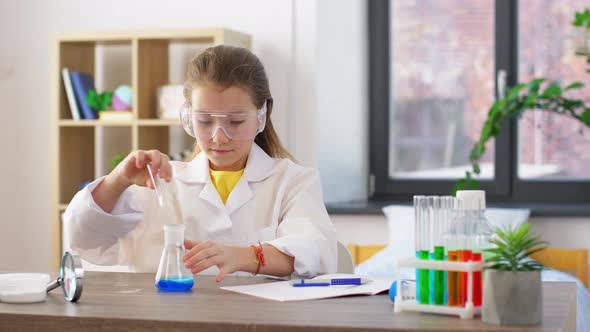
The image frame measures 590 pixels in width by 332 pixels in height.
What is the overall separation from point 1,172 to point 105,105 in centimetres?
70

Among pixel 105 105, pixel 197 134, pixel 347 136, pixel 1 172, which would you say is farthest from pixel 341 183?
pixel 197 134

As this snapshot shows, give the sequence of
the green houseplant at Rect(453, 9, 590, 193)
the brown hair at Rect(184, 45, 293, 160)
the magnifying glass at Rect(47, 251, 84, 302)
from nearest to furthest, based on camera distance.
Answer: the magnifying glass at Rect(47, 251, 84, 302) < the brown hair at Rect(184, 45, 293, 160) < the green houseplant at Rect(453, 9, 590, 193)

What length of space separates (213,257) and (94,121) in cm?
230

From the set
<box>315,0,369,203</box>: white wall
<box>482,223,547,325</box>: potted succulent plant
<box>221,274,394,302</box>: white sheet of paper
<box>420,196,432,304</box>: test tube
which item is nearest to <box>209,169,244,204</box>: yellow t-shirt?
<box>221,274,394,302</box>: white sheet of paper

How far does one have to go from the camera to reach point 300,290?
64.1 inches

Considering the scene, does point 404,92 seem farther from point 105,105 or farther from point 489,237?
point 489,237

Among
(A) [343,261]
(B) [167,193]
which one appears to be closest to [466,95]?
(A) [343,261]

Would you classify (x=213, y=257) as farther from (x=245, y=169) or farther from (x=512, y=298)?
(x=512, y=298)

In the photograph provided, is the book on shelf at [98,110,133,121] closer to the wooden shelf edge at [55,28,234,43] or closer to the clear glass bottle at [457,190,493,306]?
the wooden shelf edge at [55,28,234,43]

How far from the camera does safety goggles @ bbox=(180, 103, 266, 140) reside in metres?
1.94

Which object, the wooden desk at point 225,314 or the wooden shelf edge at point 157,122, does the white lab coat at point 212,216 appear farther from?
the wooden shelf edge at point 157,122

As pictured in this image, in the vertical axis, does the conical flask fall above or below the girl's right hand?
below

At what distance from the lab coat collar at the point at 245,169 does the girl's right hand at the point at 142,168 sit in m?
0.24

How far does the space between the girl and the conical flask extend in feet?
0.67
